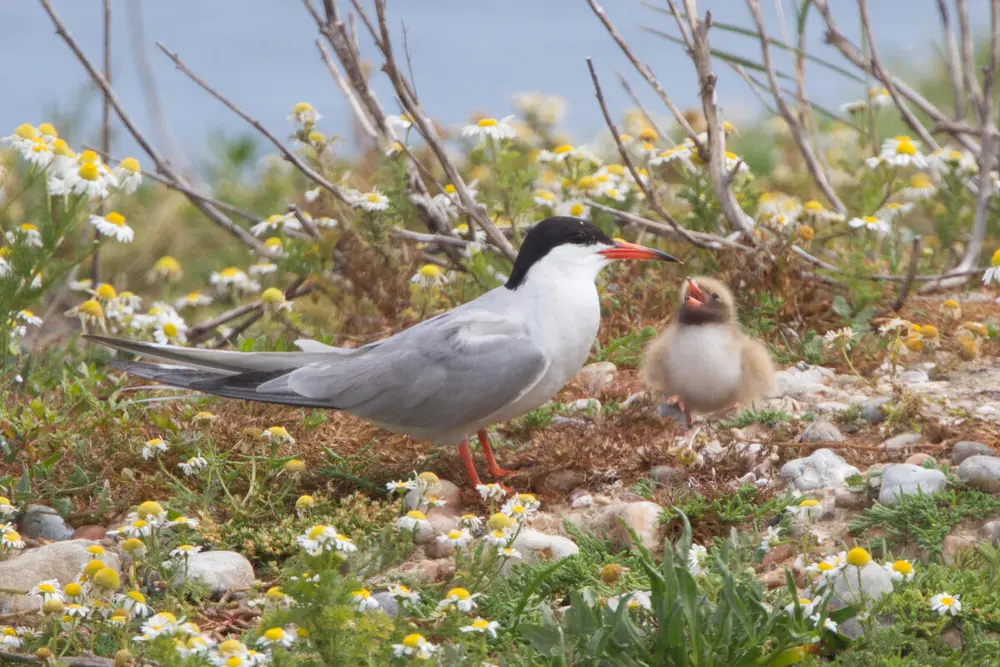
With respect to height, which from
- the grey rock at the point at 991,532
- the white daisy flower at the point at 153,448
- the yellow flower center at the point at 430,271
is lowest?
the grey rock at the point at 991,532

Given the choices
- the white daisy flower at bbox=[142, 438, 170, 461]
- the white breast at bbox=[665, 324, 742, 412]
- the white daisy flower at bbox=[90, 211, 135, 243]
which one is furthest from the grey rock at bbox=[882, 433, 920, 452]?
the white daisy flower at bbox=[90, 211, 135, 243]

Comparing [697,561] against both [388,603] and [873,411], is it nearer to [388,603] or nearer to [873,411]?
[388,603]

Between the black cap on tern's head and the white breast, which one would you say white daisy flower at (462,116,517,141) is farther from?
the white breast

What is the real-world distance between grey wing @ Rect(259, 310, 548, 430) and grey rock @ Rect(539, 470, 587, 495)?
0.33m

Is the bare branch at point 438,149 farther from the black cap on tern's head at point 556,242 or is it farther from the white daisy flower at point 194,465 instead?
the white daisy flower at point 194,465

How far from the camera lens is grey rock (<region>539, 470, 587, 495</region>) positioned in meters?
4.11

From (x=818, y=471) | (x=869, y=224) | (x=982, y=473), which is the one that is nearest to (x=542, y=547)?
(x=818, y=471)

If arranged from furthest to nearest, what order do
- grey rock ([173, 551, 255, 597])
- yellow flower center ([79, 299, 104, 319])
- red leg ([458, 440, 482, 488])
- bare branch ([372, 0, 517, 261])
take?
1. bare branch ([372, 0, 517, 261])
2. yellow flower center ([79, 299, 104, 319])
3. red leg ([458, 440, 482, 488])
4. grey rock ([173, 551, 255, 597])

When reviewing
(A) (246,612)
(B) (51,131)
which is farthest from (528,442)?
(B) (51,131)

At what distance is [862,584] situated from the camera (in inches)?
120

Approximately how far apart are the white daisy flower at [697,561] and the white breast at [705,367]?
1249mm

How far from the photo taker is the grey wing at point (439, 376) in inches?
155

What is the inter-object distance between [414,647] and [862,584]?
1130 mm

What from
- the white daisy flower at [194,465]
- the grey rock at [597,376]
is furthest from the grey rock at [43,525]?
the grey rock at [597,376]
